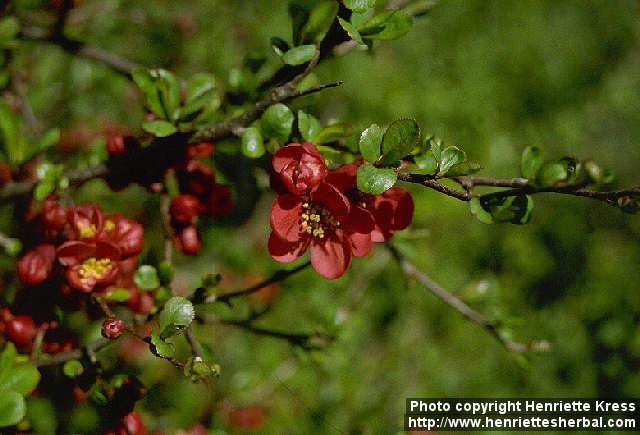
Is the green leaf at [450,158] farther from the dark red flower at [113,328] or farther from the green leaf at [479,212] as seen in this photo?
the dark red flower at [113,328]

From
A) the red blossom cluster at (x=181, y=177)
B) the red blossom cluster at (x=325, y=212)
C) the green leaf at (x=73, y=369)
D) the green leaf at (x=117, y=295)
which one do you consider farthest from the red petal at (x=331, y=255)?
the green leaf at (x=73, y=369)

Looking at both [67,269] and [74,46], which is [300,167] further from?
[74,46]

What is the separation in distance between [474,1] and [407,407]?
272 centimetres

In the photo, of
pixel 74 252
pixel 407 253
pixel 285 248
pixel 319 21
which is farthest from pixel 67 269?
pixel 407 253

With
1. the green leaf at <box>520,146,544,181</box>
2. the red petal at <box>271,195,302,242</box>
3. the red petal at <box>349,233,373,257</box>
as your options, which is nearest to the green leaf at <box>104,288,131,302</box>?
the red petal at <box>271,195,302,242</box>

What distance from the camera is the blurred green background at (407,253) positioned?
1.75 meters

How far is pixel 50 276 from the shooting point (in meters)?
0.99

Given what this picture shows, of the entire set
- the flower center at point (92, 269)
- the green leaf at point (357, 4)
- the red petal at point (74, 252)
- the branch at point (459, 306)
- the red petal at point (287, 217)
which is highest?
the green leaf at point (357, 4)

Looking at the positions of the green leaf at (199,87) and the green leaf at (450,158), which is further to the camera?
the green leaf at (199,87)

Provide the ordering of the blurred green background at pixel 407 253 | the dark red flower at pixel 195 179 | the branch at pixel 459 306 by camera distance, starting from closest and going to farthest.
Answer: the dark red flower at pixel 195 179 → the branch at pixel 459 306 → the blurred green background at pixel 407 253

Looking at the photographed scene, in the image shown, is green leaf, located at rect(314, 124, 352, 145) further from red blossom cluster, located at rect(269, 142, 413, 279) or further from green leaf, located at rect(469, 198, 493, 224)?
green leaf, located at rect(469, 198, 493, 224)

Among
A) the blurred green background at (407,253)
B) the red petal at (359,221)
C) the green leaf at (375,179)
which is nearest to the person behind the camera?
the green leaf at (375,179)

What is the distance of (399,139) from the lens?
756 mm

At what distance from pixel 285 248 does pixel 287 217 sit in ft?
0.26
